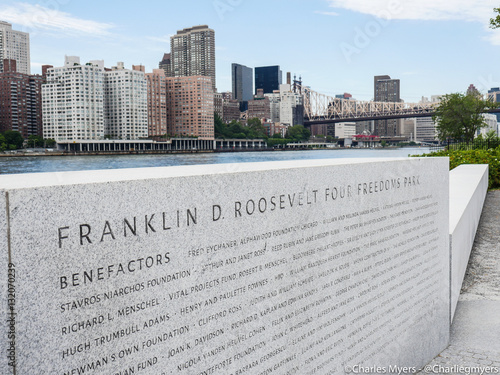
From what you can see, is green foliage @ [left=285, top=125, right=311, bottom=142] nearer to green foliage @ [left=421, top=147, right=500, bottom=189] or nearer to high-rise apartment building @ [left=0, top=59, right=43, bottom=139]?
high-rise apartment building @ [left=0, top=59, right=43, bottom=139]

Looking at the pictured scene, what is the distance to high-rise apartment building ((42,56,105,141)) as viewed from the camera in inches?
3959

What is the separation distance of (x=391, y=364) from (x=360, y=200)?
1121mm

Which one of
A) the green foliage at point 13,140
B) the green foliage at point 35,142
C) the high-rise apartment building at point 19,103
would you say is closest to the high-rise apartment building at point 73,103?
the high-rise apartment building at point 19,103

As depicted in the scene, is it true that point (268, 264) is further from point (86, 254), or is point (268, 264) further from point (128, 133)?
point (128, 133)

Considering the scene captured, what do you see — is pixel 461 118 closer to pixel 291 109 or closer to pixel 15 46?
pixel 291 109

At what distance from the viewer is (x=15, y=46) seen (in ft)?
415

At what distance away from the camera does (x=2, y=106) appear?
3915 inches

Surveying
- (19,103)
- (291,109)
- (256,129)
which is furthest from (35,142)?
(291,109)

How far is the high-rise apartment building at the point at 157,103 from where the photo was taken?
119 metres

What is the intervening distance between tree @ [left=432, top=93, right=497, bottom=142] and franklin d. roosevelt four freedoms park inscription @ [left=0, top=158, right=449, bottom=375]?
40729 millimetres

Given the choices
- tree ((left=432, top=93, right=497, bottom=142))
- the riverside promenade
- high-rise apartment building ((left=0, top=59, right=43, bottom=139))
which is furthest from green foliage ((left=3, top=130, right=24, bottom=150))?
the riverside promenade

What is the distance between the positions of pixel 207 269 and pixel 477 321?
3.15m

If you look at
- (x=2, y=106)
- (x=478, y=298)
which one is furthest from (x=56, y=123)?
(x=478, y=298)

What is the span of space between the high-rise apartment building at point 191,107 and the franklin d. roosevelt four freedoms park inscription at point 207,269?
112445mm
